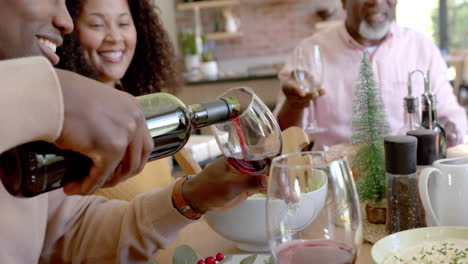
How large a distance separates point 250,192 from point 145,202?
0.22 meters

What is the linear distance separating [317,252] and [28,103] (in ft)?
1.04

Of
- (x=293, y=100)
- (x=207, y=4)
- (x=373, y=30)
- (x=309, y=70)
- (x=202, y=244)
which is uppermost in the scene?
(x=207, y=4)

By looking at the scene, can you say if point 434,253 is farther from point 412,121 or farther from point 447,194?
point 412,121

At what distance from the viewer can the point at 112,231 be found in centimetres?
105

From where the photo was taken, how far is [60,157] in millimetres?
533

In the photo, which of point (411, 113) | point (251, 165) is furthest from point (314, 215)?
point (411, 113)

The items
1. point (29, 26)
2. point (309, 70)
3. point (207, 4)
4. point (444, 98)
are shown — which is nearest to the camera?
point (29, 26)

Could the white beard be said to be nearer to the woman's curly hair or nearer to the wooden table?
the woman's curly hair

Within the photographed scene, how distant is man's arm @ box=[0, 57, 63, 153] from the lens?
449 mm

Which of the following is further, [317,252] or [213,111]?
[213,111]

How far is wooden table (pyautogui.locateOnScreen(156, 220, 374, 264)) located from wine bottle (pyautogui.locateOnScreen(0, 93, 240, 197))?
0.36 m

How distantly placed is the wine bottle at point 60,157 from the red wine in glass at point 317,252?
0.19m

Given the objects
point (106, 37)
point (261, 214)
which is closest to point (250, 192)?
point (261, 214)

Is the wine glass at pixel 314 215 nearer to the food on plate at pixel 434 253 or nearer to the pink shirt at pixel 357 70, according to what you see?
the food on plate at pixel 434 253
